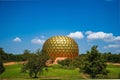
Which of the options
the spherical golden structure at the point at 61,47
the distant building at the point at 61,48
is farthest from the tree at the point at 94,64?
the spherical golden structure at the point at 61,47

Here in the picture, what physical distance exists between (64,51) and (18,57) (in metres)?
9.99

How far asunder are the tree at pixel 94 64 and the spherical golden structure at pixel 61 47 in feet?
104

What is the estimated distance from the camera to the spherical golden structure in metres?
57.3

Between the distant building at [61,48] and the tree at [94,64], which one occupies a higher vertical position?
the distant building at [61,48]

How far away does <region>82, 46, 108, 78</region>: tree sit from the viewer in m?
24.4

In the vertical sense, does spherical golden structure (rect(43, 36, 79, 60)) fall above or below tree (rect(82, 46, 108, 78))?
above

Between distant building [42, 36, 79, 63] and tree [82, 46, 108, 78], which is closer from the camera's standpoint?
tree [82, 46, 108, 78]

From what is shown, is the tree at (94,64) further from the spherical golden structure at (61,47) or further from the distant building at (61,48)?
the spherical golden structure at (61,47)

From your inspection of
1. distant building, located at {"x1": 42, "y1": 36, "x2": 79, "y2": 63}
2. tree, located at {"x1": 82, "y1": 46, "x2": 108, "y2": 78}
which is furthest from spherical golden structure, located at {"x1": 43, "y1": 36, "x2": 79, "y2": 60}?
tree, located at {"x1": 82, "y1": 46, "x2": 108, "y2": 78}

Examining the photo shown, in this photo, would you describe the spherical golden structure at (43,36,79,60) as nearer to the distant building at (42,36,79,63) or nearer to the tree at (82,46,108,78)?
the distant building at (42,36,79,63)

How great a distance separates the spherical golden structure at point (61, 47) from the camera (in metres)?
57.3

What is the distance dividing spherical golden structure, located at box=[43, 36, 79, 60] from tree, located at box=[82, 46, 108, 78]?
31.8m

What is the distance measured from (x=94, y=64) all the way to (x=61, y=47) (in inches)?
Result: 1303

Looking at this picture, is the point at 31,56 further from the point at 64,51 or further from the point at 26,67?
the point at 64,51
